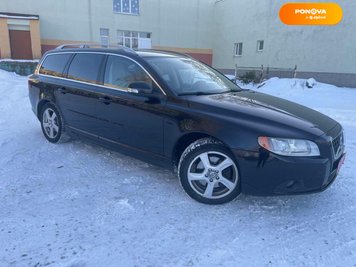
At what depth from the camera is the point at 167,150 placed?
343 cm

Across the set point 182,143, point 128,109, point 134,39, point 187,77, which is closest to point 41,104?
point 128,109

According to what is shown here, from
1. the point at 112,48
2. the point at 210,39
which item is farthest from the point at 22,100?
the point at 210,39

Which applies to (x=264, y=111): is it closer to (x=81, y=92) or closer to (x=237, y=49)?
(x=81, y=92)

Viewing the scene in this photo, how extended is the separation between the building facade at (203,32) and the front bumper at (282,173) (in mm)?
14206

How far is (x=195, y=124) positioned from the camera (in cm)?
315

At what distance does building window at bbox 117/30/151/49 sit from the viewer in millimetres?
25483

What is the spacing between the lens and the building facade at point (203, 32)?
51.0 feet

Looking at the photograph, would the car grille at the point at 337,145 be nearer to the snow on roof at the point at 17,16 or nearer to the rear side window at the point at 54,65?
the rear side window at the point at 54,65

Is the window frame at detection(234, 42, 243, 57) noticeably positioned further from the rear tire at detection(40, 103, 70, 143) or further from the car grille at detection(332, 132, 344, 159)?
the car grille at detection(332, 132, 344, 159)

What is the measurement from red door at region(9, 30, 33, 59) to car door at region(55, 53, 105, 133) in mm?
20511

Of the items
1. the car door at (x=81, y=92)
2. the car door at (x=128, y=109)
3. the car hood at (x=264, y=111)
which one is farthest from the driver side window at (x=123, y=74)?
the car hood at (x=264, y=111)

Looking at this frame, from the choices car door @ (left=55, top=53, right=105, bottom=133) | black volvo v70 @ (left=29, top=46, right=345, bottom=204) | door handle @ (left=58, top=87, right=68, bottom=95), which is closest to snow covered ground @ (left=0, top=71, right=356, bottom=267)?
black volvo v70 @ (left=29, top=46, right=345, bottom=204)

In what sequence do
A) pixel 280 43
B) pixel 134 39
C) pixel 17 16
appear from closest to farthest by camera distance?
pixel 280 43
pixel 17 16
pixel 134 39

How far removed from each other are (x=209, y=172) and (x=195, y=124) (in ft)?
1.77
